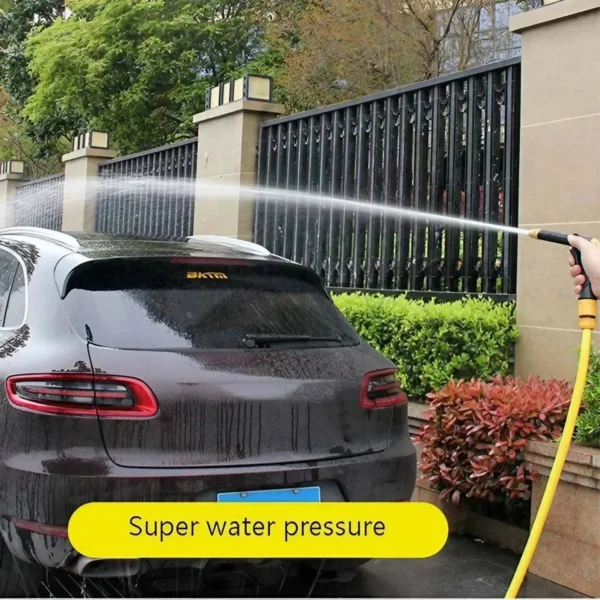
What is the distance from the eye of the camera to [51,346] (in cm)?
322

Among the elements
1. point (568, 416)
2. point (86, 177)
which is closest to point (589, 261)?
point (568, 416)

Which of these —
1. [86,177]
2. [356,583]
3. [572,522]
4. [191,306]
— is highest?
[86,177]

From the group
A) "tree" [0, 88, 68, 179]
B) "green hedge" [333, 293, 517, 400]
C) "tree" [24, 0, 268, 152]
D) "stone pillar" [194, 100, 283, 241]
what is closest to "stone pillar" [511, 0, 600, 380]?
"green hedge" [333, 293, 517, 400]

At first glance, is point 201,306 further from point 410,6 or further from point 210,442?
point 410,6

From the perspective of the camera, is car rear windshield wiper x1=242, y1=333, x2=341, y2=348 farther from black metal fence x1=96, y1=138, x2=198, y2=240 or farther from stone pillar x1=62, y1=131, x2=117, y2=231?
stone pillar x1=62, y1=131, x2=117, y2=231

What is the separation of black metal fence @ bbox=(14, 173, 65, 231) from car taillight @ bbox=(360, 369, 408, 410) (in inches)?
489

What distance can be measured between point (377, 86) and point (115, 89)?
6.08 meters

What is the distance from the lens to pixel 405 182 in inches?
285

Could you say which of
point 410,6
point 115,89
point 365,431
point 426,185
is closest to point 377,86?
point 410,6

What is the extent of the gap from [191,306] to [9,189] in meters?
16.0

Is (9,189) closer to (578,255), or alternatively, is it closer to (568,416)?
(578,255)

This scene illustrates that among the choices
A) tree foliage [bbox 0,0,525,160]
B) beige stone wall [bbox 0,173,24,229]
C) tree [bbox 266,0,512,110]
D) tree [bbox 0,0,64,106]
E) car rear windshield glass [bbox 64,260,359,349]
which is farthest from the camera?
tree [bbox 0,0,64,106]

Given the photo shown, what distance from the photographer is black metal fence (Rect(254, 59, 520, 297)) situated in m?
6.24

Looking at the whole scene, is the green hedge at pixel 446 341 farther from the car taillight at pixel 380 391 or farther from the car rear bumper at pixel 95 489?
the car rear bumper at pixel 95 489
